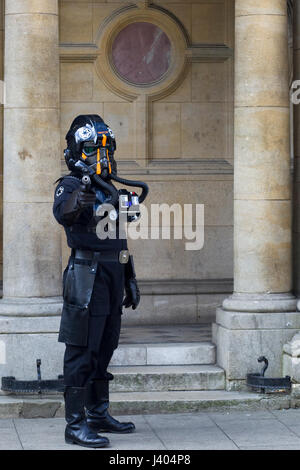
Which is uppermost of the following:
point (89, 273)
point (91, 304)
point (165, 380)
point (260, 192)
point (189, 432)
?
point (260, 192)

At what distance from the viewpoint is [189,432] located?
9500 millimetres

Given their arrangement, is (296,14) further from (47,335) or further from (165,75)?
(47,335)

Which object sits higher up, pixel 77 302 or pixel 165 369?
pixel 77 302

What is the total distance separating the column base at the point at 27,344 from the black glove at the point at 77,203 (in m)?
1.83

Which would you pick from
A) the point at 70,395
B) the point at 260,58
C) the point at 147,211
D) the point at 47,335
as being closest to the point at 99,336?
the point at 70,395

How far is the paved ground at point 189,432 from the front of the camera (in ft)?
29.7

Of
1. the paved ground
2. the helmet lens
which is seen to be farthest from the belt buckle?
the paved ground

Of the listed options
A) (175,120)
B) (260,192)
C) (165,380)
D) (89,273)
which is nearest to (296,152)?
(260,192)

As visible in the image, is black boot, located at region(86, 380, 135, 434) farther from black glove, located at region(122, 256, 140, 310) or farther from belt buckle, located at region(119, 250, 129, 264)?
belt buckle, located at region(119, 250, 129, 264)

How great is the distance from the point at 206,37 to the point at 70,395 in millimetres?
5081

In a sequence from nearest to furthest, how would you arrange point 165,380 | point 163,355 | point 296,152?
point 165,380, point 163,355, point 296,152

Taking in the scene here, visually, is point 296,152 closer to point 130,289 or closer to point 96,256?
point 130,289

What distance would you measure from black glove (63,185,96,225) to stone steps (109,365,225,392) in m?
2.15

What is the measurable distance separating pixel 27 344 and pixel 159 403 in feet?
3.97
